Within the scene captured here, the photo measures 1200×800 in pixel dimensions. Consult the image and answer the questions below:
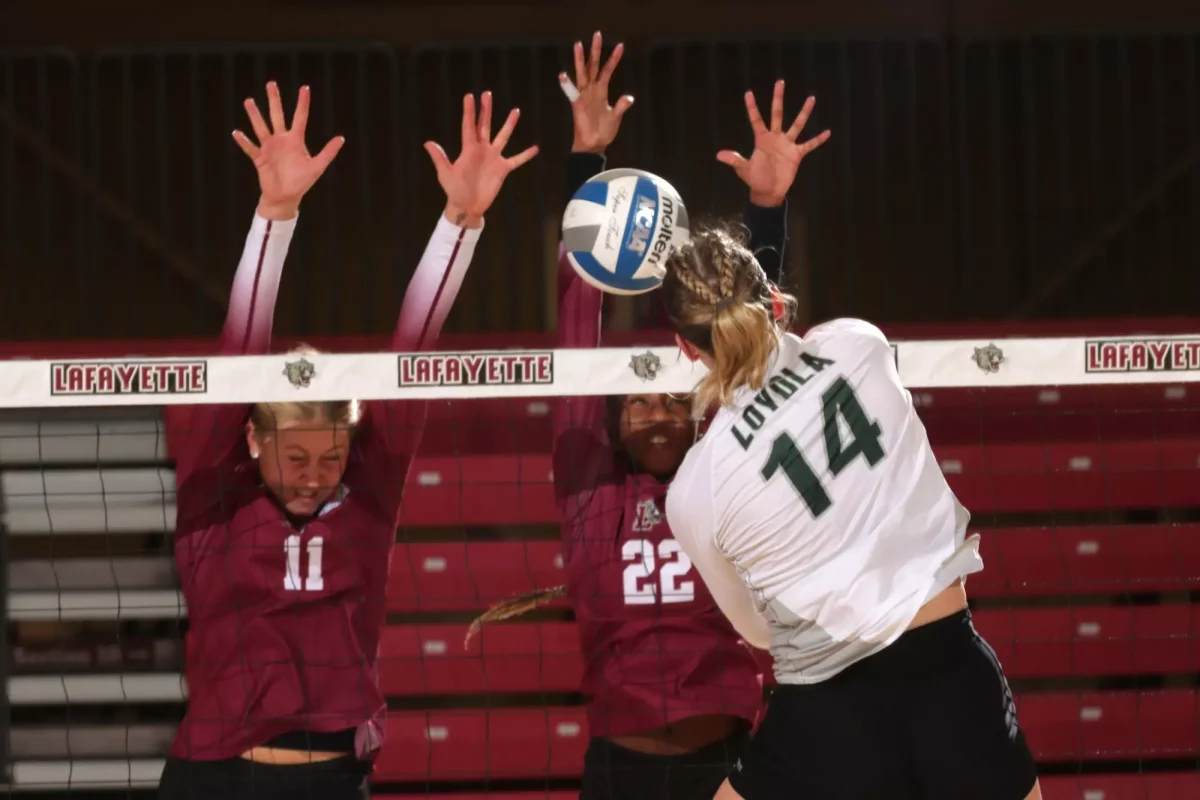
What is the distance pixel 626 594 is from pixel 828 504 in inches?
53.7

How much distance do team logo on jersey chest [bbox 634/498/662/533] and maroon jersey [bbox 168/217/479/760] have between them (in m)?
0.67

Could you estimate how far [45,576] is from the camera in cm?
637

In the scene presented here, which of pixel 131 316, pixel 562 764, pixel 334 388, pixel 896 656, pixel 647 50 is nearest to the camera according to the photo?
pixel 896 656

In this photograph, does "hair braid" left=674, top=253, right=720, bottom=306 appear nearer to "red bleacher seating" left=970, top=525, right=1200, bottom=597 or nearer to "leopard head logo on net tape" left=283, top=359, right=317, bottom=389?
"leopard head logo on net tape" left=283, top=359, right=317, bottom=389

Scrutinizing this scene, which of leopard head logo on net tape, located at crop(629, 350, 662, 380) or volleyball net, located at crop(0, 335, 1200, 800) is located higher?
leopard head logo on net tape, located at crop(629, 350, 662, 380)

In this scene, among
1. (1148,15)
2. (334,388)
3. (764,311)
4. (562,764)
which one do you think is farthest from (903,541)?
(1148,15)

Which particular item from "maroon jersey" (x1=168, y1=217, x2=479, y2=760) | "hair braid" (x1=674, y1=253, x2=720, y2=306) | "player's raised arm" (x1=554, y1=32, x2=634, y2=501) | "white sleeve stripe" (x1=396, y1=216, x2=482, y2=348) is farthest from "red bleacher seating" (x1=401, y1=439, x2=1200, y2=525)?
"hair braid" (x1=674, y1=253, x2=720, y2=306)

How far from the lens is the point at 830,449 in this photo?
2793 mm

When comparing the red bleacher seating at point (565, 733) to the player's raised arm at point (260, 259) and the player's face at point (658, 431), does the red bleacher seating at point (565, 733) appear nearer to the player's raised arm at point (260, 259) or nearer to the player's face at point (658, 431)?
the player's face at point (658, 431)

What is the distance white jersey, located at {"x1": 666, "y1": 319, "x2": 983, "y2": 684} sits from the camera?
109 inches

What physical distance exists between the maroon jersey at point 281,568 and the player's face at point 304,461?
0.17 ft

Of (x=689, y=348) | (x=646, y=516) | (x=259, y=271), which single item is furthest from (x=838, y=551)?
(x=259, y=271)

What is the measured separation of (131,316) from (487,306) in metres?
1.90

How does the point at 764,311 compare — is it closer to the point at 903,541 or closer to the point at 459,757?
the point at 903,541
